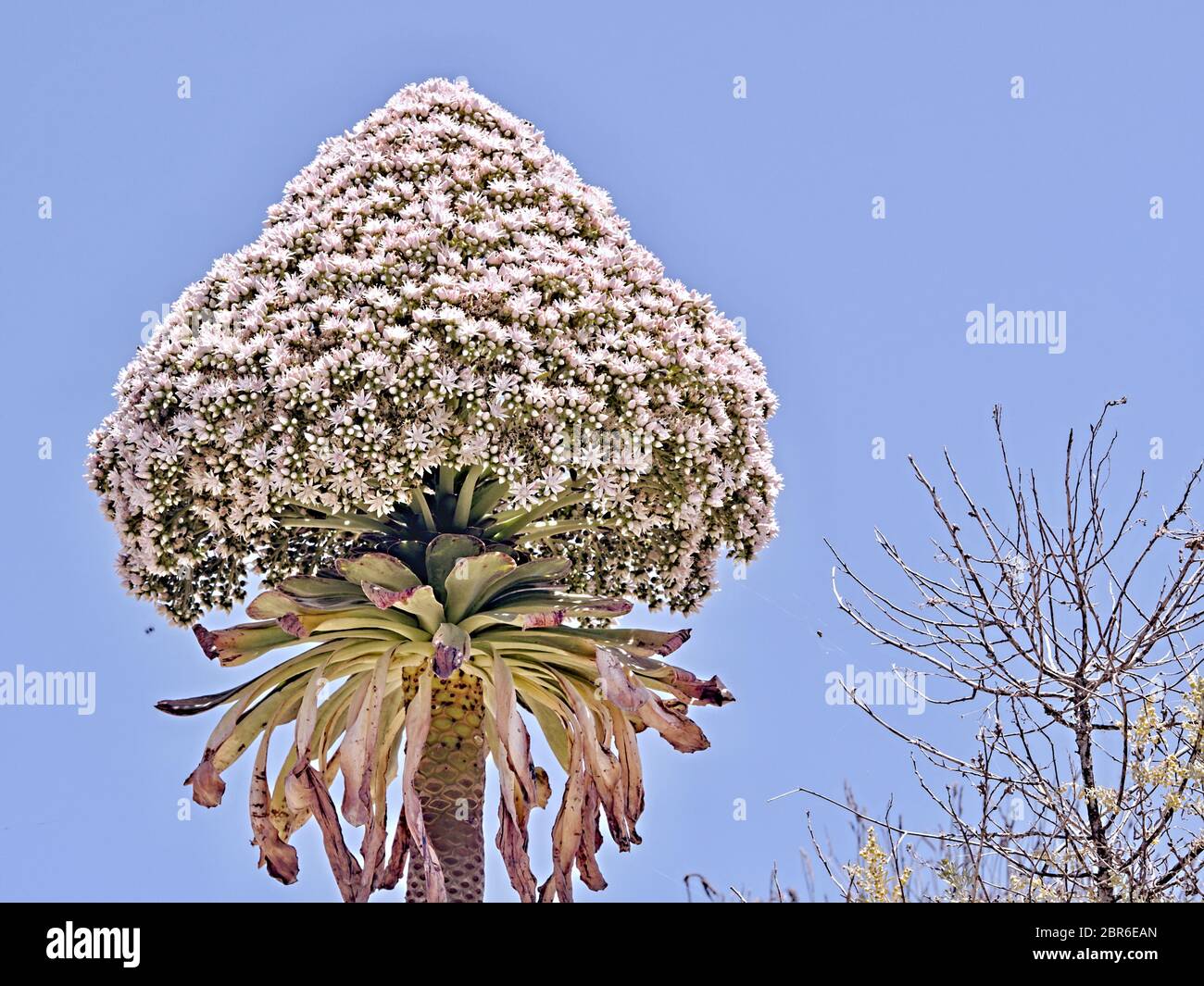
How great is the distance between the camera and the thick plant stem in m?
7.71

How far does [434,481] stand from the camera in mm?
7836

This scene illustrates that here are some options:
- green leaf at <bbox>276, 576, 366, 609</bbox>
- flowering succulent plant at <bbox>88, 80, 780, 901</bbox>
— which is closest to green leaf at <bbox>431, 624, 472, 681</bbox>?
flowering succulent plant at <bbox>88, 80, 780, 901</bbox>

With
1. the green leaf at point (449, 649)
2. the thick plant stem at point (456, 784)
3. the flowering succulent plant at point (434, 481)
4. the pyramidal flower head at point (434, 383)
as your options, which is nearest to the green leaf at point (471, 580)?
the flowering succulent plant at point (434, 481)

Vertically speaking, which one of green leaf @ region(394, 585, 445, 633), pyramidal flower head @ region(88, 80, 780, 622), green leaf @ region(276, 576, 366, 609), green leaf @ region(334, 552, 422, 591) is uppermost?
pyramidal flower head @ region(88, 80, 780, 622)

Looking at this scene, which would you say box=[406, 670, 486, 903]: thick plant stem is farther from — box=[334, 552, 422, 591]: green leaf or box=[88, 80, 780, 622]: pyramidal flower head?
box=[88, 80, 780, 622]: pyramidal flower head

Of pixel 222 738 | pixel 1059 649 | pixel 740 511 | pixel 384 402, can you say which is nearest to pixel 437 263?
pixel 384 402

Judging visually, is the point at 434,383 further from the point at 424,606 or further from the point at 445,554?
the point at 424,606

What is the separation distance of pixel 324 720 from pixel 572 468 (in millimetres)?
2109

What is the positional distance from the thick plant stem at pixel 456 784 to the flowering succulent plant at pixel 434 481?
16 millimetres

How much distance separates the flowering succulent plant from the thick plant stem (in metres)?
0.02

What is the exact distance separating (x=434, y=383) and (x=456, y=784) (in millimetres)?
2410

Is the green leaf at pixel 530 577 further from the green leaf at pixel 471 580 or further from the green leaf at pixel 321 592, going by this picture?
the green leaf at pixel 321 592

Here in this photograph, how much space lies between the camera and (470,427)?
7.05m

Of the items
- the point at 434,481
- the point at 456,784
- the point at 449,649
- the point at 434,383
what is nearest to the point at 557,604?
the point at 449,649
